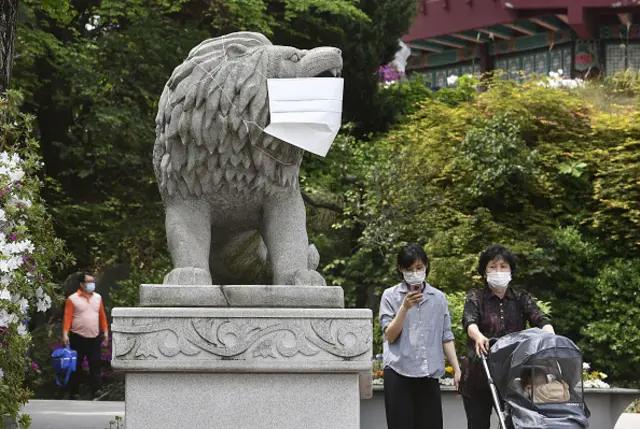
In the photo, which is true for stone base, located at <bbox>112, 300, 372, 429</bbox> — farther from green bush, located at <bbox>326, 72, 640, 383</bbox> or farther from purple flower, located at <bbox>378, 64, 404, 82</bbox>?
purple flower, located at <bbox>378, 64, 404, 82</bbox>

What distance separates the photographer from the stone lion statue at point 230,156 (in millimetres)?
5305

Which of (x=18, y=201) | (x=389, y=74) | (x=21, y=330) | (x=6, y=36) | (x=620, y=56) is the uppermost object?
(x=620, y=56)

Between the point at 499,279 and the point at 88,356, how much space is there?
815cm

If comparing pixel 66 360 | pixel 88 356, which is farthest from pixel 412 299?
pixel 88 356

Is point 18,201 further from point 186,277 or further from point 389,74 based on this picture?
point 389,74

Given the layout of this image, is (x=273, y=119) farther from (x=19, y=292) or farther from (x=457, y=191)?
(x=457, y=191)

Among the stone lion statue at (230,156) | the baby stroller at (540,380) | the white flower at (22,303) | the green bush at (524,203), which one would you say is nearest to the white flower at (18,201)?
the white flower at (22,303)

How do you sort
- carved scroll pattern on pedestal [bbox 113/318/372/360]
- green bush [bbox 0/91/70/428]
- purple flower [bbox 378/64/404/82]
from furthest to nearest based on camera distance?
1. purple flower [bbox 378/64/404/82]
2. green bush [bbox 0/91/70/428]
3. carved scroll pattern on pedestal [bbox 113/318/372/360]

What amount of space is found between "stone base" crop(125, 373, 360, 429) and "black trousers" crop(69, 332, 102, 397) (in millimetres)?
8319

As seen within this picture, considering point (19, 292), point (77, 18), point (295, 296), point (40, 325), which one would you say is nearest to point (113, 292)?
point (40, 325)

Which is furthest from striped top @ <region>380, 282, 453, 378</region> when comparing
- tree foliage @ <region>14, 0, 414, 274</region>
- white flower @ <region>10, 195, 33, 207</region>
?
tree foliage @ <region>14, 0, 414, 274</region>

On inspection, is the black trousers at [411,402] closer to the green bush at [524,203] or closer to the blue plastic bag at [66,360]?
the green bush at [524,203]

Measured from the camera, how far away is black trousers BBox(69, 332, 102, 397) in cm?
1316

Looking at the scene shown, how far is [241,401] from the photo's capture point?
5117mm
